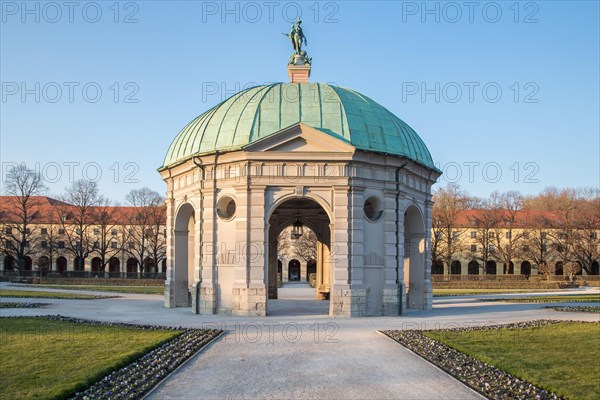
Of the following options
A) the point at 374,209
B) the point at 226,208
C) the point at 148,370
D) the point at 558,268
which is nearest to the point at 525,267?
the point at 558,268

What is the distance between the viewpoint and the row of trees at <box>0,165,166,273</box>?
7931 cm

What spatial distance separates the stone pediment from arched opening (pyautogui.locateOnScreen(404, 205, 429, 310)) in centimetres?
779

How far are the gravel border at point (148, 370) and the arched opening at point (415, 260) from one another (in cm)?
1550

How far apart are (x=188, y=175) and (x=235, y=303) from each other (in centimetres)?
769

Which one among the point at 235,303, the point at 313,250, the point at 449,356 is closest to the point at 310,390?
the point at 449,356

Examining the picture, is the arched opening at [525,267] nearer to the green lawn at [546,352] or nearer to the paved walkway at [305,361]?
the paved walkway at [305,361]

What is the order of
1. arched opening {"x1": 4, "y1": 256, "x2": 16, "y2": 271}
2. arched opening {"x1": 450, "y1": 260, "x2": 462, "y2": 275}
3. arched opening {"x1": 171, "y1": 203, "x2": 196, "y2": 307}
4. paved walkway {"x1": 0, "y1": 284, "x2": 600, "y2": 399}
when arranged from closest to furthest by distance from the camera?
paved walkway {"x1": 0, "y1": 284, "x2": 600, "y2": 399}, arched opening {"x1": 171, "y1": 203, "x2": 196, "y2": 307}, arched opening {"x1": 4, "y1": 256, "x2": 16, "y2": 271}, arched opening {"x1": 450, "y1": 260, "x2": 462, "y2": 275}

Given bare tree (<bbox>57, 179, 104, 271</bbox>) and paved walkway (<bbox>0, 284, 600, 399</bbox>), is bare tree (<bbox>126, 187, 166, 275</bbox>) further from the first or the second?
paved walkway (<bbox>0, 284, 600, 399</bbox>)

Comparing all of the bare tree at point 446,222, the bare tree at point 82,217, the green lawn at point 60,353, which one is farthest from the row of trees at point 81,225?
the green lawn at point 60,353

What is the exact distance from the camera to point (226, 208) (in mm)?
29859

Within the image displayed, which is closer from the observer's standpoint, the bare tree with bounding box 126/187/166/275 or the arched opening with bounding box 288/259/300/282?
the bare tree with bounding box 126/187/166/275

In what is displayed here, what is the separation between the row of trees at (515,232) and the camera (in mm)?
85812

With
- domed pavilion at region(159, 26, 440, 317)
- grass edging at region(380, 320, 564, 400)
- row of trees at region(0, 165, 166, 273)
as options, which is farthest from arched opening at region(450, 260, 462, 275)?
grass edging at region(380, 320, 564, 400)

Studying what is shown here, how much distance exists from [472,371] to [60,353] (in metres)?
10.9
